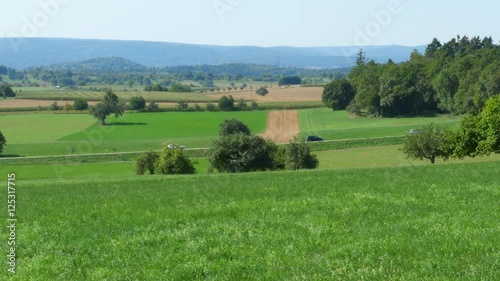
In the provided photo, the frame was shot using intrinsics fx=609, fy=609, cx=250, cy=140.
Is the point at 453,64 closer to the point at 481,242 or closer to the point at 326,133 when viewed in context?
the point at 326,133

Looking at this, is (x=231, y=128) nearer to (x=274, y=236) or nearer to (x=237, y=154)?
(x=237, y=154)

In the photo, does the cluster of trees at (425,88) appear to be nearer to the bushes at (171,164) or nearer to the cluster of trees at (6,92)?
the bushes at (171,164)

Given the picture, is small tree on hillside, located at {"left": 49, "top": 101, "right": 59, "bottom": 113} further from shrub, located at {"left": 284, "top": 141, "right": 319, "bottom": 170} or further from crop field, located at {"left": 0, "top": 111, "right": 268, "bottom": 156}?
shrub, located at {"left": 284, "top": 141, "right": 319, "bottom": 170}

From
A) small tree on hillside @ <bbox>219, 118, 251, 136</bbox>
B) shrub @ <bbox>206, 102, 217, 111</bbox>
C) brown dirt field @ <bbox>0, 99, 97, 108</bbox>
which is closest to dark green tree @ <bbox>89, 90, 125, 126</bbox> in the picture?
brown dirt field @ <bbox>0, 99, 97, 108</bbox>

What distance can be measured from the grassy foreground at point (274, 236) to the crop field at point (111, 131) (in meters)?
75.0

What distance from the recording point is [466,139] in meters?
54.5

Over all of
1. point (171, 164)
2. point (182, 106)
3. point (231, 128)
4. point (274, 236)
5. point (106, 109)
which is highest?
point (274, 236)

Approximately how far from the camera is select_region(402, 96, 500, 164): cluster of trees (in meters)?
52.4

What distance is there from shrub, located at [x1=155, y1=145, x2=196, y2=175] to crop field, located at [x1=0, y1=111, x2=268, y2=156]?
102 ft

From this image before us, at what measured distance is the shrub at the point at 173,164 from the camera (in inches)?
2397

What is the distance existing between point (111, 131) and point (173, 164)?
59.7m

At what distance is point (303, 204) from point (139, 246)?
6572mm

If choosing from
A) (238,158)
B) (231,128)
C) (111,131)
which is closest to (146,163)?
(238,158)

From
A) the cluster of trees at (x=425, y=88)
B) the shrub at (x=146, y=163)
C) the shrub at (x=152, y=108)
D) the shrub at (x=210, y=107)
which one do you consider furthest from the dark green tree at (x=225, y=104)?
the shrub at (x=146, y=163)
